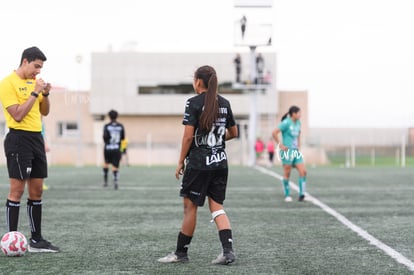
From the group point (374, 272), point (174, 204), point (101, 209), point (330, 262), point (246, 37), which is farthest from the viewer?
point (246, 37)

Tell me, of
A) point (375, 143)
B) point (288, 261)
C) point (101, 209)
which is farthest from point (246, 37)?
point (288, 261)

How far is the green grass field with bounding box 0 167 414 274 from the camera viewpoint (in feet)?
20.9

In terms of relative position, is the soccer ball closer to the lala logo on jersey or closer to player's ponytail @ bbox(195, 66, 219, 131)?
the lala logo on jersey

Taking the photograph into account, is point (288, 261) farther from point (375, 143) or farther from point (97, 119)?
point (97, 119)

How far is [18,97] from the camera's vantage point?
6.91 meters

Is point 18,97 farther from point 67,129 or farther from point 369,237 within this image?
point 67,129

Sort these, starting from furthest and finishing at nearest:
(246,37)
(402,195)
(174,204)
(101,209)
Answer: (246,37), (402,195), (174,204), (101,209)

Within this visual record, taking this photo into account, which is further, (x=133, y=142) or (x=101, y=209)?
(x=133, y=142)

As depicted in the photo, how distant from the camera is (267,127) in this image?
2066 inches

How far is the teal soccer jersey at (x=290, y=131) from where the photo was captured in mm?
13055

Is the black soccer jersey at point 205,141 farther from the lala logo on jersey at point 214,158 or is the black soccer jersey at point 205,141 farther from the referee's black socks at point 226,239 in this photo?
the referee's black socks at point 226,239

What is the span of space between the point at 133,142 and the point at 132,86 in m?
4.61

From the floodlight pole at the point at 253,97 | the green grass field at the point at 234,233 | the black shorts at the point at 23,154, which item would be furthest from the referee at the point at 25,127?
the floodlight pole at the point at 253,97

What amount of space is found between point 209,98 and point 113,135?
10.7m
